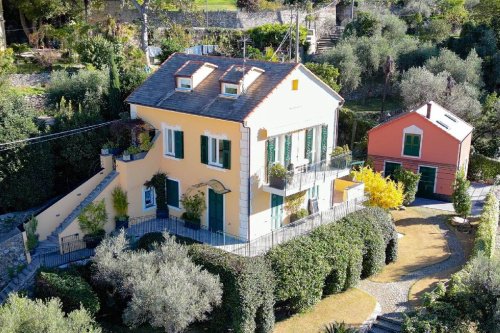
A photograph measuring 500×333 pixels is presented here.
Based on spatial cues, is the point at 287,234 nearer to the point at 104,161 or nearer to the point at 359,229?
the point at 359,229

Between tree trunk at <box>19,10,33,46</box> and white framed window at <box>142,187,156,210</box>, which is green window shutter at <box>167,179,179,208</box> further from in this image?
tree trunk at <box>19,10,33,46</box>

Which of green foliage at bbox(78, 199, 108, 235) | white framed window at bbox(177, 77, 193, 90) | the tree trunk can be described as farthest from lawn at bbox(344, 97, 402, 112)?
green foliage at bbox(78, 199, 108, 235)

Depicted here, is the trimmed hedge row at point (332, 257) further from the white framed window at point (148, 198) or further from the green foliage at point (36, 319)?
the green foliage at point (36, 319)

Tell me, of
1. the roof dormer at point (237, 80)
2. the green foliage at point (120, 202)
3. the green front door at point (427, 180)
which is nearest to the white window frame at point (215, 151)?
the roof dormer at point (237, 80)

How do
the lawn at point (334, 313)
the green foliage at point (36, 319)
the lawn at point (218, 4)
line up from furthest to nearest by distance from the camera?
the lawn at point (218, 4)
the lawn at point (334, 313)
the green foliage at point (36, 319)

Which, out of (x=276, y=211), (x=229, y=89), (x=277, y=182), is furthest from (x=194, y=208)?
(x=229, y=89)

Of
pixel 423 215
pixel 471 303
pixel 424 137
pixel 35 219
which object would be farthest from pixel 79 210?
pixel 424 137
